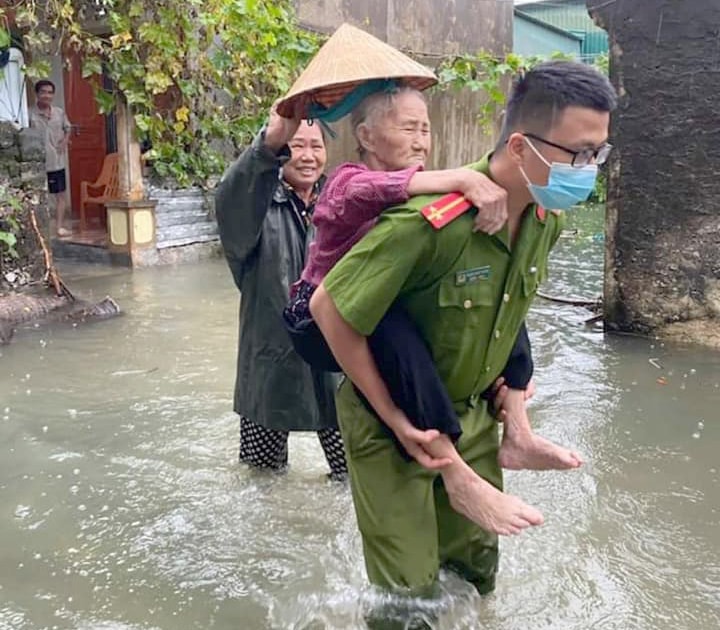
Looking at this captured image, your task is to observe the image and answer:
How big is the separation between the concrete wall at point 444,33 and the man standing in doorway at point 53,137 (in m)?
3.97

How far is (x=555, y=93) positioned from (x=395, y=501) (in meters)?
1.04

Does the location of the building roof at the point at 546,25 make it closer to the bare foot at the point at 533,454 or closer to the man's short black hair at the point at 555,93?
the bare foot at the point at 533,454

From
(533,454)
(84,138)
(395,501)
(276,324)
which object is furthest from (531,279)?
(84,138)

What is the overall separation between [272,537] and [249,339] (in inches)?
30.3

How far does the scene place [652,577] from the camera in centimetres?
303

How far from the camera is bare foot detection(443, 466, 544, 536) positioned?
2029 millimetres

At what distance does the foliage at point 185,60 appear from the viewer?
838 cm

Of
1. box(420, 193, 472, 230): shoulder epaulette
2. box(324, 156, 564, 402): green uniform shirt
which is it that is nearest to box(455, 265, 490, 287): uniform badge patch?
box(324, 156, 564, 402): green uniform shirt

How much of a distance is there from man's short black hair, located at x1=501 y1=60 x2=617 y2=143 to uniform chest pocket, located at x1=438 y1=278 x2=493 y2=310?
1.24 feet

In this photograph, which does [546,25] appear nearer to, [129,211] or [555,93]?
[129,211]

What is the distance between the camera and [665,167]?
597cm

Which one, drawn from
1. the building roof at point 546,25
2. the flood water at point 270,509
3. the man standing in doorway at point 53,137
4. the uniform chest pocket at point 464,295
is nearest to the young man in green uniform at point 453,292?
the uniform chest pocket at point 464,295

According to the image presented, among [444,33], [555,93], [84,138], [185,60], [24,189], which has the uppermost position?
[444,33]

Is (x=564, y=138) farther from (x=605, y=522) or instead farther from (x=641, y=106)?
(x=641, y=106)
